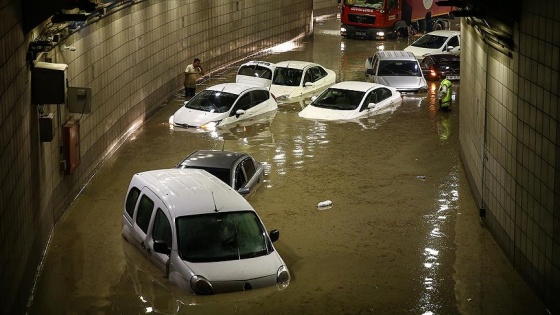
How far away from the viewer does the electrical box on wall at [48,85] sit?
17.0 meters

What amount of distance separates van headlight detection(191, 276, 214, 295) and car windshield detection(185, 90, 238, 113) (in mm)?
13609

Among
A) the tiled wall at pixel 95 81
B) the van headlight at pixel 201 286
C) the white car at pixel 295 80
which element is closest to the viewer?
the tiled wall at pixel 95 81

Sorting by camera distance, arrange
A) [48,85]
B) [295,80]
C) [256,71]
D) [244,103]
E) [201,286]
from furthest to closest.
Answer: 1. [256,71]
2. [295,80]
3. [244,103]
4. [48,85]
5. [201,286]

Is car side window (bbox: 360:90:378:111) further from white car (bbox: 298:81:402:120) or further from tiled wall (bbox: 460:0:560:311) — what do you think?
tiled wall (bbox: 460:0:560:311)

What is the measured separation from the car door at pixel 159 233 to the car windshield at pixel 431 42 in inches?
1035

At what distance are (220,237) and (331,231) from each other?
359 centimetres

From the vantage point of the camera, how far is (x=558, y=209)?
45.0ft

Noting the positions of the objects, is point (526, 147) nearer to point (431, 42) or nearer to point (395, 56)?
point (395, 56)

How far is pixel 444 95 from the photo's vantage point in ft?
99.3

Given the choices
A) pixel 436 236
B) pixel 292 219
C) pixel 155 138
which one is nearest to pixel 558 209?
pixel 436 236

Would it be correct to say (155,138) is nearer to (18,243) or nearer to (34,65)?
(34,65)

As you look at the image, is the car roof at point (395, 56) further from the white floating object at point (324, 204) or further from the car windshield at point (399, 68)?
the white floating object at point (324, 204)

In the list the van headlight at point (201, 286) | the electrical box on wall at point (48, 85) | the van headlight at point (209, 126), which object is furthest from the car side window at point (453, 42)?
the van headlight at point (201, 286)

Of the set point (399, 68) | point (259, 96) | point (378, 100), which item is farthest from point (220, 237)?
point (399, 68)
